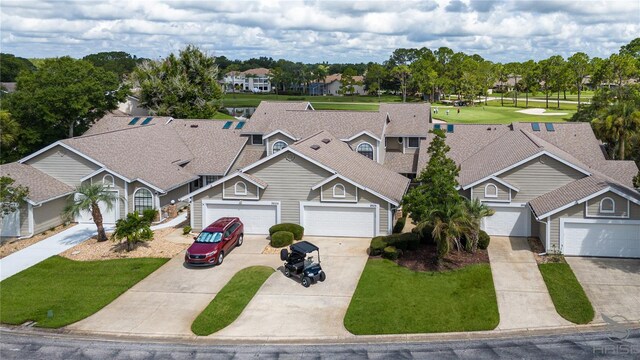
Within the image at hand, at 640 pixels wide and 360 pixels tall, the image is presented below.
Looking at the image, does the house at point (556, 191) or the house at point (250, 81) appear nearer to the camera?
the house at point (556, 191)

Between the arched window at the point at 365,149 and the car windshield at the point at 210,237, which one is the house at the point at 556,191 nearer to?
the arched window at the point at 365,149

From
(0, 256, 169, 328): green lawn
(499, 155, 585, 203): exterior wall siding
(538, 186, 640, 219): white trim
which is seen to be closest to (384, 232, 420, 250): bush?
(538, 186, 640, 219): white trim

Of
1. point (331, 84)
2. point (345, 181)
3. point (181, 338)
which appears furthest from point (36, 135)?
point (331, 84)

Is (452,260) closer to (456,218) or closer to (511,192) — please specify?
(456,218)

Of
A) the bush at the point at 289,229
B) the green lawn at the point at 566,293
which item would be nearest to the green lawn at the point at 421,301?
the green lawn at the point at 566,293

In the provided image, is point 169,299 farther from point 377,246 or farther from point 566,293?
point 566,293

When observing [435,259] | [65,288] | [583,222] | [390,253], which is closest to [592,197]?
[583,222]
